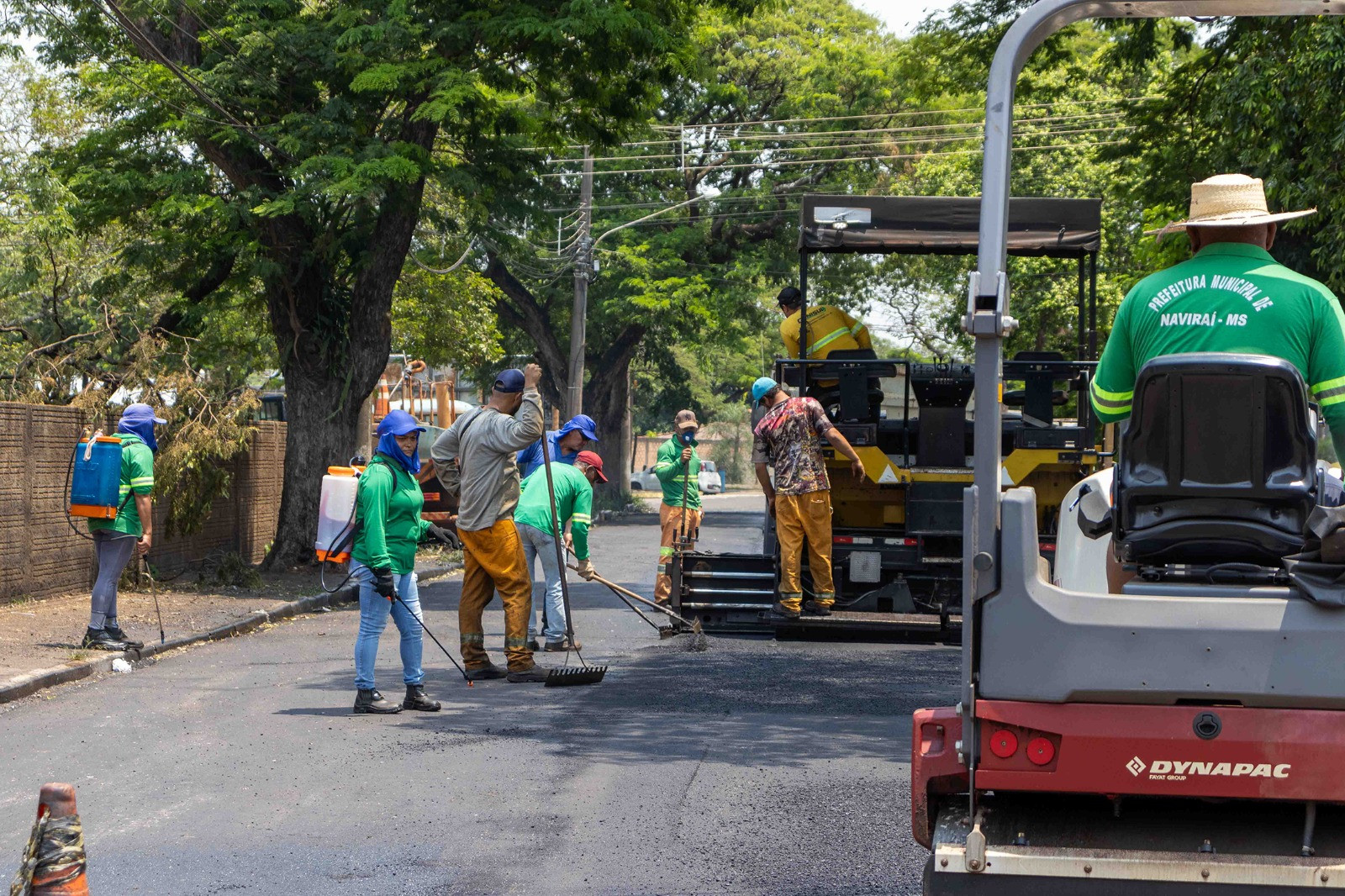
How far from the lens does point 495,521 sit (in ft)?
33.4

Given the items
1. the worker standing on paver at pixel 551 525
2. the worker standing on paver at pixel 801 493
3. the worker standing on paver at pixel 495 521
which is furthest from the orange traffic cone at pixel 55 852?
the worker standing on paver at pixel 551 525

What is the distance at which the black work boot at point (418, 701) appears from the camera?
9062mm

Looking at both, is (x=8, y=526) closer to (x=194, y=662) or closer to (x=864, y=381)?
(x=194, y=662)

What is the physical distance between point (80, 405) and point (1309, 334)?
44.3 feet

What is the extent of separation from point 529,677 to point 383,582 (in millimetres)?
1574

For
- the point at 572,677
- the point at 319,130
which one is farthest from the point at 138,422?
the point at 319,130

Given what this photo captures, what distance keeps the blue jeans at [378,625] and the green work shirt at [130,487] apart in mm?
2895

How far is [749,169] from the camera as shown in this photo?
37.5 metres

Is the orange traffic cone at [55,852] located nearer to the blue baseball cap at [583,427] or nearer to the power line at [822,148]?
the blue baseball cap at [583,427]

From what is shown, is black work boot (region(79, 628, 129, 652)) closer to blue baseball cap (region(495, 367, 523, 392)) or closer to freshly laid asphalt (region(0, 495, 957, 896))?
freshly laid asphalt (region(0, 495, 957, 896))

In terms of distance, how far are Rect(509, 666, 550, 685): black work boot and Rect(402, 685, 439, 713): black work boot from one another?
3.35 ft

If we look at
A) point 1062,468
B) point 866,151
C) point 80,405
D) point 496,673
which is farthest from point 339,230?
point 866,151

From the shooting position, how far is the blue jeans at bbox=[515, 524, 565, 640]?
11477 millimetres

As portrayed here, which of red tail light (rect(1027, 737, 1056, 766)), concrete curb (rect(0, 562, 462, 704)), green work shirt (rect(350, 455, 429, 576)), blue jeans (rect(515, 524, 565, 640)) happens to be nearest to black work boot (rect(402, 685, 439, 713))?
green work shirt (rect(350, 455, 429, 576))
